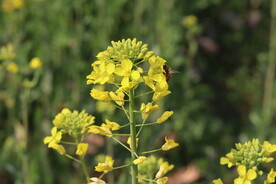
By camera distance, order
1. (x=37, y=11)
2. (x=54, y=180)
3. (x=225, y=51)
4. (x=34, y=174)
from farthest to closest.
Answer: (x=225, y=51)
(x=37, y=11)
(x=54, y=180)
(x=34, y=174)

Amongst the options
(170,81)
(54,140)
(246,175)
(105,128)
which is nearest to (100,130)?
(105,128)

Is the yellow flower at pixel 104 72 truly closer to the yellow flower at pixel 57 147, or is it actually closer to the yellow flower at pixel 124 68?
the yellow flower at pixel 124 68

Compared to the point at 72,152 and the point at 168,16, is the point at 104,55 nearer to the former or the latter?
the point at 72,152

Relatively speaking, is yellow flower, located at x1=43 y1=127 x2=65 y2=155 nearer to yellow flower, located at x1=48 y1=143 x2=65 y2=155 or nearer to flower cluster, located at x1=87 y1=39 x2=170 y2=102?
yellow flower, located at x1=48 y1=143 x2=65 y2=155

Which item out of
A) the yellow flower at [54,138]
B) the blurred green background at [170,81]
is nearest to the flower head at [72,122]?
the yellow flower at [54,138]

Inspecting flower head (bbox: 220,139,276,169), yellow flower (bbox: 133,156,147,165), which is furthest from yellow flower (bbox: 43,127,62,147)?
flower head (bbox: 220,139,276,169)

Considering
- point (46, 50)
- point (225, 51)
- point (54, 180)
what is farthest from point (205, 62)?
point (54, 180)
